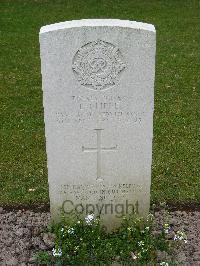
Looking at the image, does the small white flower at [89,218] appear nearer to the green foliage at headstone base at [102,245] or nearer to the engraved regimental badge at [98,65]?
the green foliage at headstone base at [102,245]

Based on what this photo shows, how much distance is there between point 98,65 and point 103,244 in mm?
1537

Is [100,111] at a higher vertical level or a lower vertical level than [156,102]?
higher

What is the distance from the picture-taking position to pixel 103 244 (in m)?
4.69

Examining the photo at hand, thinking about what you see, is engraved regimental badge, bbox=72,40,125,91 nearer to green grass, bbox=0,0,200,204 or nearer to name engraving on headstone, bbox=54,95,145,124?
name engraving on headstone, bbox=54,95,145,124

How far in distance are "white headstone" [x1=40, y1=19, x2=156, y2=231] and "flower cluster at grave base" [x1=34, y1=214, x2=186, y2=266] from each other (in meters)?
0.16

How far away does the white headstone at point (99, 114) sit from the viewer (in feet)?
14.0

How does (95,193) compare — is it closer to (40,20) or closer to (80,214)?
(80,214)

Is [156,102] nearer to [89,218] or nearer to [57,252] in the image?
[89,218]

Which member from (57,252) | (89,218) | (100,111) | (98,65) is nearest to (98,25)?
(98,65)

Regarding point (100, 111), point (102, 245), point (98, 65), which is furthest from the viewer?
point (102, 245)

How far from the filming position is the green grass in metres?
6.19

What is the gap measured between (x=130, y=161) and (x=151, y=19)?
34.4ft

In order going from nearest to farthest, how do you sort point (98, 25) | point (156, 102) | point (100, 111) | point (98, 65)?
point (98, 25), point (98, 65), point (100, 111), point (156, 102)

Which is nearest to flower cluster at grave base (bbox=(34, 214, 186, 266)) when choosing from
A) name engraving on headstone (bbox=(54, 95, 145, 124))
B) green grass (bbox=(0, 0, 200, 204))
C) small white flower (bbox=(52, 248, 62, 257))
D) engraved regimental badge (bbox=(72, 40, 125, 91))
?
small white flower (bbox=(52, 248, 62, 257))
